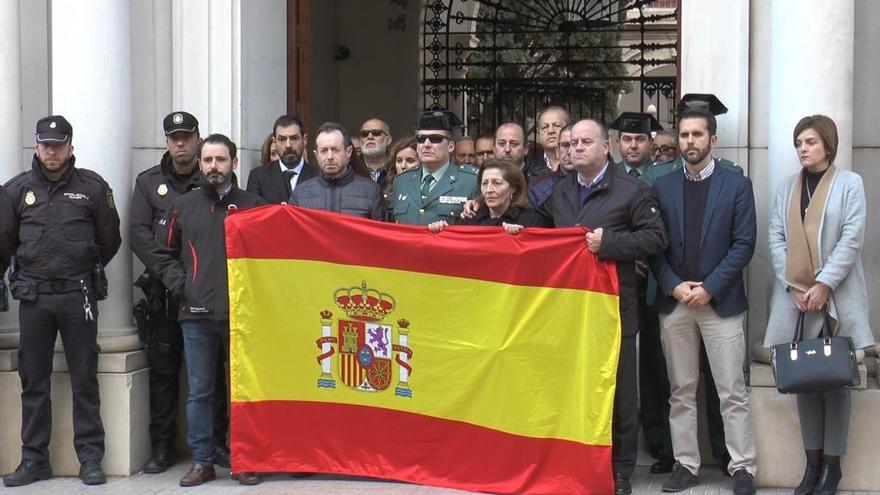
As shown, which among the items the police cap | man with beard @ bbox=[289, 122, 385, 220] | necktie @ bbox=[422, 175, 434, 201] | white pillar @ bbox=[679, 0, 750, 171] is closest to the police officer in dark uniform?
the police cap

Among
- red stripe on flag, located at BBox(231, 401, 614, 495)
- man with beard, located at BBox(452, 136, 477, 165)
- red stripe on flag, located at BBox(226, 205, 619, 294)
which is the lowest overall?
red stripe on flag, located at BBox(231, 401, 614, 495)

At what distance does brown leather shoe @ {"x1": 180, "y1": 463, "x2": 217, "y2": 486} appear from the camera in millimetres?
7906

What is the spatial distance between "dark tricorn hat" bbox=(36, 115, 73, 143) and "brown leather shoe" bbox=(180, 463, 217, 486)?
202 cm

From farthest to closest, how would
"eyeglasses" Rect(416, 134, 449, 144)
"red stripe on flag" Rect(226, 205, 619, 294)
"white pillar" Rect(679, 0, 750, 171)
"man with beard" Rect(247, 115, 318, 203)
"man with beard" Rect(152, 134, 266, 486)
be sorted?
1. "man with beard" Rect(247, 115, 318, 203)
2. "white pillar" Rect(679, 0, 750, 171)
3. "eyeglasses" Rect(416, 134, 449, 144)
4. "man with beard" Rect(152, 134, 266, 486)
5. "red stripe on flag" Rect(226, 205, 619, 294)

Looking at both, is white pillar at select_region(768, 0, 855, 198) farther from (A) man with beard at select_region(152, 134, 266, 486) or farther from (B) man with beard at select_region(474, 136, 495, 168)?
(A) man with beard at select_region(152, 134, 266, 486)

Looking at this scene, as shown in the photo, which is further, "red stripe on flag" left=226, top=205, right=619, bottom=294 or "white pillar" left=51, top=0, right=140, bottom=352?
"white pillar" left=51, top=0, right=140, bottom=352

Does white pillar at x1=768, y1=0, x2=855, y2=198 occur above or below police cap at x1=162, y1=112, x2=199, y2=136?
above

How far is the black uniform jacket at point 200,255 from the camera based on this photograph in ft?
25.6

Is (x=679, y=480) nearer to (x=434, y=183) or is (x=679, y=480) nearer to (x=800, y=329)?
(x=800, y=329)

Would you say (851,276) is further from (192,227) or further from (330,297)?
(192,227)

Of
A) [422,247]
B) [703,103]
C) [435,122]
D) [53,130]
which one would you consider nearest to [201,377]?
[422,247]

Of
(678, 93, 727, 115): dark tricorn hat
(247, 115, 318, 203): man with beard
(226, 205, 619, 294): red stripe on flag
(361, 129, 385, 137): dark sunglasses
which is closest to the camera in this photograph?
(226, 205, 619, 294): red stripe on flag

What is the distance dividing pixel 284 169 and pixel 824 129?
3.30m

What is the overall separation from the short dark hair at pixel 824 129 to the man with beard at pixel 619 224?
0.87 meters
